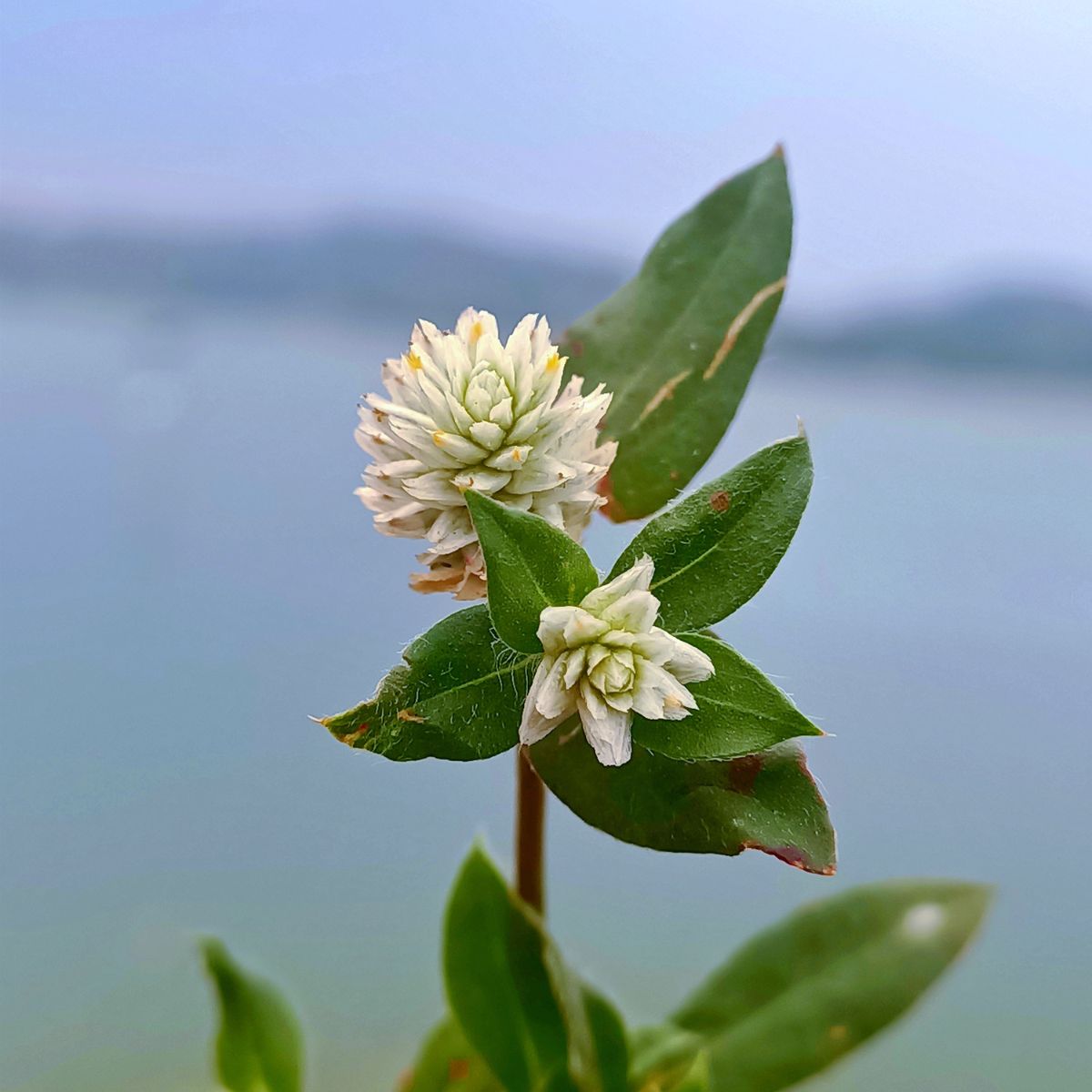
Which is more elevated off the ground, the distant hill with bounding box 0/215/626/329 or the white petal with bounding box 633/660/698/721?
the distant hill with bounding box 0/215/626/329

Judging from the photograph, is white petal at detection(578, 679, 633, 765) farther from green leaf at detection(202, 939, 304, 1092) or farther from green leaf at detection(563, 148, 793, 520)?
green leaf at detection(202, 939, 304, 1092)

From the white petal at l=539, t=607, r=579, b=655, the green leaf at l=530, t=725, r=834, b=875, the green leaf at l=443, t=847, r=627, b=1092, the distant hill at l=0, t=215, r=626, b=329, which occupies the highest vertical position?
the distant hill at l=0, t=215, r=626, b=329

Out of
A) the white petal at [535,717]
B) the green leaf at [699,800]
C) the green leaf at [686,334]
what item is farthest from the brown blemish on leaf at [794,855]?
the green leaf at [686,334]

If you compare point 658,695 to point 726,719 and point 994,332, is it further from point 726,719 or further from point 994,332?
point 994,332

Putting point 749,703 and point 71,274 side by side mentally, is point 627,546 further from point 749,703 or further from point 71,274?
point 71,274

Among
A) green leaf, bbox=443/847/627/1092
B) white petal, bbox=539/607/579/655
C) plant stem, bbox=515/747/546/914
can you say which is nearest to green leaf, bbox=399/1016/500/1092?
green leaf, bbox=443/847/627/1092
